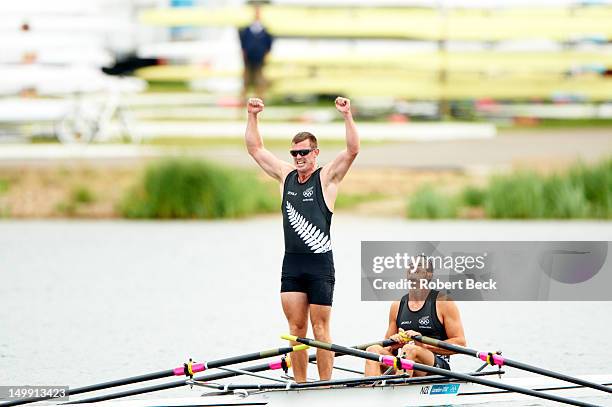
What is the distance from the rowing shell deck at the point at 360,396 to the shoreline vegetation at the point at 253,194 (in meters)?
12.4

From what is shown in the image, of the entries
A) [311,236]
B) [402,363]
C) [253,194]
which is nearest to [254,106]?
[311,236]

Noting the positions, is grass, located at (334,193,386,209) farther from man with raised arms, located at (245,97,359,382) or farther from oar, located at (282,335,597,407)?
oar, located at (282,335,597,407)

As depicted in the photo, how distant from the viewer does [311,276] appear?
9391 millimetres

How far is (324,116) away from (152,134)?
3.80 m

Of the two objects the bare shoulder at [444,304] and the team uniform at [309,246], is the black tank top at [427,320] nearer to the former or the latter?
the bare shoulder at [444,304]

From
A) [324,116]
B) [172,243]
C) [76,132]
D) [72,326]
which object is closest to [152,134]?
[76,132]

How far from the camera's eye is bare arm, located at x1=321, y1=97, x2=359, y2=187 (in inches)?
369

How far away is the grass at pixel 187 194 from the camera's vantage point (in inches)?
899

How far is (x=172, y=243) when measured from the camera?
20.8m

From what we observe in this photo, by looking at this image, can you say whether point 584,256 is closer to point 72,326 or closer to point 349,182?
point 72,326

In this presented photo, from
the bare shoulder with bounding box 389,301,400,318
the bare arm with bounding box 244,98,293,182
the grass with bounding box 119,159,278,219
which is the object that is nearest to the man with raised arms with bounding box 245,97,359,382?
the bare arm with bounding box 244,98,293,182

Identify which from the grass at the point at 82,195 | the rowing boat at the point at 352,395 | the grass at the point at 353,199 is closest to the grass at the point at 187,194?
the grass at the point at 82,195

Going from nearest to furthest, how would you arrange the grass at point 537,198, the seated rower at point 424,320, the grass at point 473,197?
the seated rower at point 424,320 < the grass at point 537,198 < the grass at point 473,197

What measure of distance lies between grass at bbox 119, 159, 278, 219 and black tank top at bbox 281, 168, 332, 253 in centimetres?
1333
